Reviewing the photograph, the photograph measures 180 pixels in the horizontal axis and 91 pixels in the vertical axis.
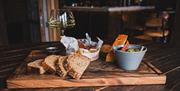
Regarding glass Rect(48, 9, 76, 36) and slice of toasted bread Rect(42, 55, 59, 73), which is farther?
glass Rect(48, 9, 76, 36)

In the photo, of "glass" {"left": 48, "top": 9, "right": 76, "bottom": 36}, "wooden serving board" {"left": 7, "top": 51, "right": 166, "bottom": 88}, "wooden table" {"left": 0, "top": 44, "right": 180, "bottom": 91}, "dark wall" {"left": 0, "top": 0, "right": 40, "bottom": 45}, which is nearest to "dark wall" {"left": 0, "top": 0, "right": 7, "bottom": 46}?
"dark wall" {"left": 0, "top": 0, "right": 40, "bottom": 45}

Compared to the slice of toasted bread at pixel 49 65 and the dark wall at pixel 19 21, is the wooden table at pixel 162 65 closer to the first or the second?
the slice of toasted bread at pixel 49 65

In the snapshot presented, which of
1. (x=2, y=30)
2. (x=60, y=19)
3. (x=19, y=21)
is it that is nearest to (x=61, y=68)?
(x=60, y=19)

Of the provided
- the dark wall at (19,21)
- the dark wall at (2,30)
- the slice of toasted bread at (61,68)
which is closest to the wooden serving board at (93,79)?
the slice of toasted bread at (61,68)

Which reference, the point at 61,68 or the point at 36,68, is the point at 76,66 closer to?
the point at 61,68

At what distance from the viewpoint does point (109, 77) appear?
80cm

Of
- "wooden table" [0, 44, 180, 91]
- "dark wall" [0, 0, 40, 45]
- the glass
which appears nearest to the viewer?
"wooden table" [0, 44, 180, 91]

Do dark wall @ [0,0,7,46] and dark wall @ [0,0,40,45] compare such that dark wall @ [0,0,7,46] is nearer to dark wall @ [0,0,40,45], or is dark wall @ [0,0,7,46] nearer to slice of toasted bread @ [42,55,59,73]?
dark wall @ [0,0,40,45]

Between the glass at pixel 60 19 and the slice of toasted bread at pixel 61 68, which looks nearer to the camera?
the slice of toasted bread at pixel 61 68

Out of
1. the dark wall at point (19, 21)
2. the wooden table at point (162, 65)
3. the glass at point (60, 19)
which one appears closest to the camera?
the wooden table at point (162, 65)

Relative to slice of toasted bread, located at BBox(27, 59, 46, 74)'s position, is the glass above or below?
above

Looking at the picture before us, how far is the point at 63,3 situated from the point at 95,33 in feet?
4.37

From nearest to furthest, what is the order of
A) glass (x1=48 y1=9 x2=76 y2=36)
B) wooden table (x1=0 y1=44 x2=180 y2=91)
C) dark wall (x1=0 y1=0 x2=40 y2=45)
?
wooden table (x1=0 y1=44 x2=180 y2=91)
glass (x1=48 y1=9 x2=76 y2=36)
dark wall (x1=0 y1=0 x2=40 y2=45)

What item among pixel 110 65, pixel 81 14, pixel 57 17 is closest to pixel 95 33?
pixel 81 14
